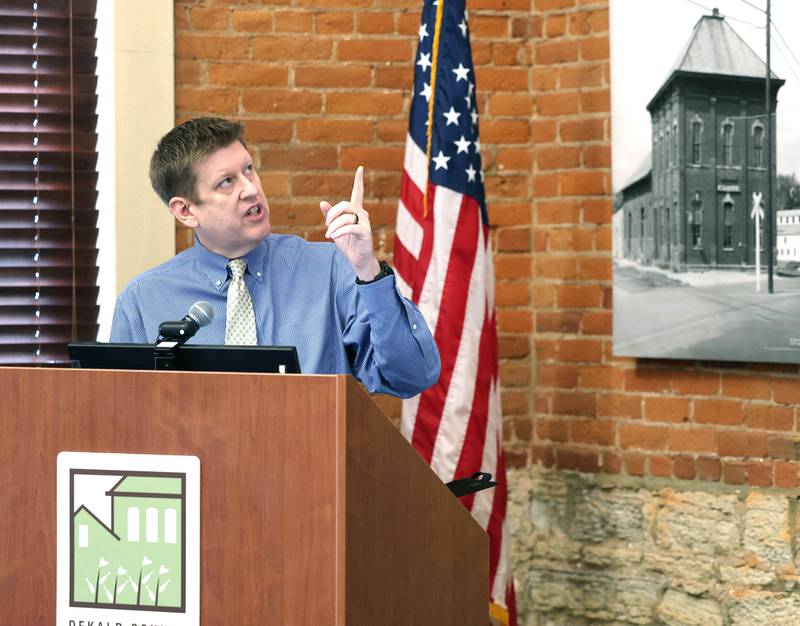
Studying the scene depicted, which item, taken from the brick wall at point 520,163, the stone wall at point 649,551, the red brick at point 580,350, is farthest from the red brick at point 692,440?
the red brick at point 580,350

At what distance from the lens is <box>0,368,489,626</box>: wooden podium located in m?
1.21

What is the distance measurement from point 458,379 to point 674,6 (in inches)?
49.1

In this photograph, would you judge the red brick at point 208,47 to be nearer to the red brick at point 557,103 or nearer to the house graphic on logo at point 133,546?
the red brick at point 557,103

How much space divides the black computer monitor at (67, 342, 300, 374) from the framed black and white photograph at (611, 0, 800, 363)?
1933 mm

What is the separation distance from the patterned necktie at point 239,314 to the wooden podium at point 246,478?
73 cm

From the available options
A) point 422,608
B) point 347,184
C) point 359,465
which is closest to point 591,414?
point 347,184

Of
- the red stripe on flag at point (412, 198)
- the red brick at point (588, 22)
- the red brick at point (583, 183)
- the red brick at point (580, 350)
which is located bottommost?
the red brick at point (580, 350)

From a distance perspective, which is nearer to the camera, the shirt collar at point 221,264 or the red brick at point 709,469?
the shirt collar at point 221,264

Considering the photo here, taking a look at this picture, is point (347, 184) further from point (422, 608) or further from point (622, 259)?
point (422, 608)

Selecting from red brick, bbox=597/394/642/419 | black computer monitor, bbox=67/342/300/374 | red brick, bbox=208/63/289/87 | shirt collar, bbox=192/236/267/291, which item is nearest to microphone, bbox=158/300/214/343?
black computer monitor, bbox=67/342/300/374

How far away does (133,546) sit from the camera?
127 centimetres

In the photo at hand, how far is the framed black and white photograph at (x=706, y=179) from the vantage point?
2904mm

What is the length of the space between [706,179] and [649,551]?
1.13 m

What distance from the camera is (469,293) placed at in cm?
295
